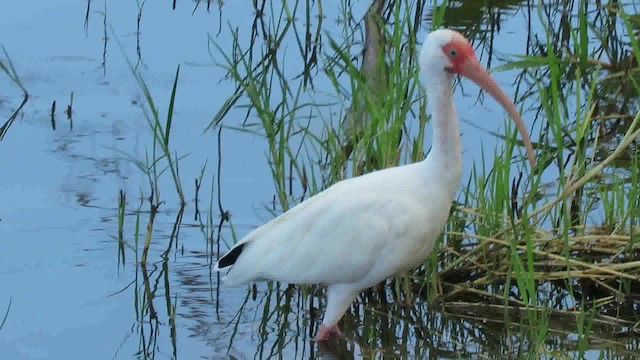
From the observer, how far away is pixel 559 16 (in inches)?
357

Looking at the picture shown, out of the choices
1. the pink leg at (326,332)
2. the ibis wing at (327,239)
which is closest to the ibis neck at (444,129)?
the ibis wing at (327,239)

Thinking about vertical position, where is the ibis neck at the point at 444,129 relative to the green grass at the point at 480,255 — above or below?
above

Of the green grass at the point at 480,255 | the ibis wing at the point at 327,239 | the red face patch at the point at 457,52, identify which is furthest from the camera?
the green grass at the point at 480,255

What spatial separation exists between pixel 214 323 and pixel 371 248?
795 mm

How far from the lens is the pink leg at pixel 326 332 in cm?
541

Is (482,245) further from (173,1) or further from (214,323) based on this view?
(173,1)

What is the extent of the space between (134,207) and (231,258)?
1358 mm

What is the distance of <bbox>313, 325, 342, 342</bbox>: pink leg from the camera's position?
5.41 m

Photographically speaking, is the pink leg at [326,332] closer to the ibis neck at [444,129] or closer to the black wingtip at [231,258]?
the black wingtip at [231,258]

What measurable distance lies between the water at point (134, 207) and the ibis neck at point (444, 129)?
0.73 meters

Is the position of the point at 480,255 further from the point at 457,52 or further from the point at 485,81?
the point at 457,52

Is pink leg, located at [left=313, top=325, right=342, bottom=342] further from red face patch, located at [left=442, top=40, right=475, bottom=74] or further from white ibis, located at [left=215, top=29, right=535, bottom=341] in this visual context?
red face patch, located at [left=442, top=40, right=475, bottom=74]

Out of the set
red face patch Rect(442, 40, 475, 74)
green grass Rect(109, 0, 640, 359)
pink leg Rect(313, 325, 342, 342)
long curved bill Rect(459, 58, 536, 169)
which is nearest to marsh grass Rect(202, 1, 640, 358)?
green grass Rect(109, 0, 640, 359)

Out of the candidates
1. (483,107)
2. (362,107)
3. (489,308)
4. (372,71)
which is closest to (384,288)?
(489,308)
